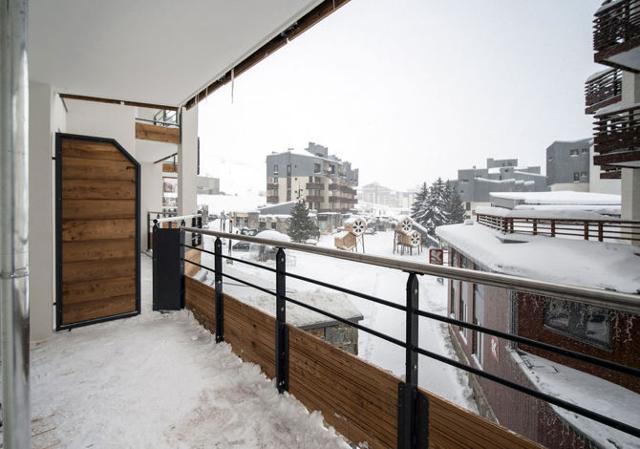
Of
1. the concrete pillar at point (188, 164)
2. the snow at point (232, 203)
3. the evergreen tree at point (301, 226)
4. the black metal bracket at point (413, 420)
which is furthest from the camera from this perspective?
the snow at point (232, 203)

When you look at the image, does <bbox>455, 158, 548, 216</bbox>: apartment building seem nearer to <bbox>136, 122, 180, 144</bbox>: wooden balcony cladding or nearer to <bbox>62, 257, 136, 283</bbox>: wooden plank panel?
<bbox>136, 122, 180, 144</bbox>: wooden balcony cladding

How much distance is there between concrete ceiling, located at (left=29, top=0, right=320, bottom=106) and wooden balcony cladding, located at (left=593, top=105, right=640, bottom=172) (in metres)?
9.06

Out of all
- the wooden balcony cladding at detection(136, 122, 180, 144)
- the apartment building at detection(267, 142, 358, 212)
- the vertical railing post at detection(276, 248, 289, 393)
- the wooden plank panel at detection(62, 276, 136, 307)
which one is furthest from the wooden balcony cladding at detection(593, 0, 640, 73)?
the apartment building at detection(267, 142, 358, 212)

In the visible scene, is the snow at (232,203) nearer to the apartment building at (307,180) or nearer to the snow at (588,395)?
the apartment building at (307,180)

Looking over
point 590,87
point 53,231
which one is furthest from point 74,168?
point 590,87

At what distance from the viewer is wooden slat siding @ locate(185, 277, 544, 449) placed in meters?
1.15

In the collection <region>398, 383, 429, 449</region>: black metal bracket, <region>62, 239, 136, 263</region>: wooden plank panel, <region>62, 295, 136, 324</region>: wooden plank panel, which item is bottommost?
<region>62, 295, 136, 324</region>: wooden plank panel

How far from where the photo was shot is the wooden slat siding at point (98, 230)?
3.33 m

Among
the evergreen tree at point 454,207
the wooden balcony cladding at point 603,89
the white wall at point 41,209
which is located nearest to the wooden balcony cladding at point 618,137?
the wooden balcony cladding at point 603,89

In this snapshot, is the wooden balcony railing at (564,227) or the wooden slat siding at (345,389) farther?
the wooden balcony railing at (564,227)

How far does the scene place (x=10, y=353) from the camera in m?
1.22

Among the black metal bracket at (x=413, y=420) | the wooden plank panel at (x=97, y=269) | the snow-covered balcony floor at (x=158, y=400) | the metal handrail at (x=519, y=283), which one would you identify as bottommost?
the snow-covered balcony floor at (x=158, y=400)

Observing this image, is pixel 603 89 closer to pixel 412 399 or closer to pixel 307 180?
pixel 412 399

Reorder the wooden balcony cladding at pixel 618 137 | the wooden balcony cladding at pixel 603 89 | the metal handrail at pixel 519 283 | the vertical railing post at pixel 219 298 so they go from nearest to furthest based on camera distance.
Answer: the metal handrail at pixel 519 283 → the vertical railing post at pixel 219 298 → the wooden balcony cladding at pixel 618 137 → the wooden balcony cladding at pixel 603 89
